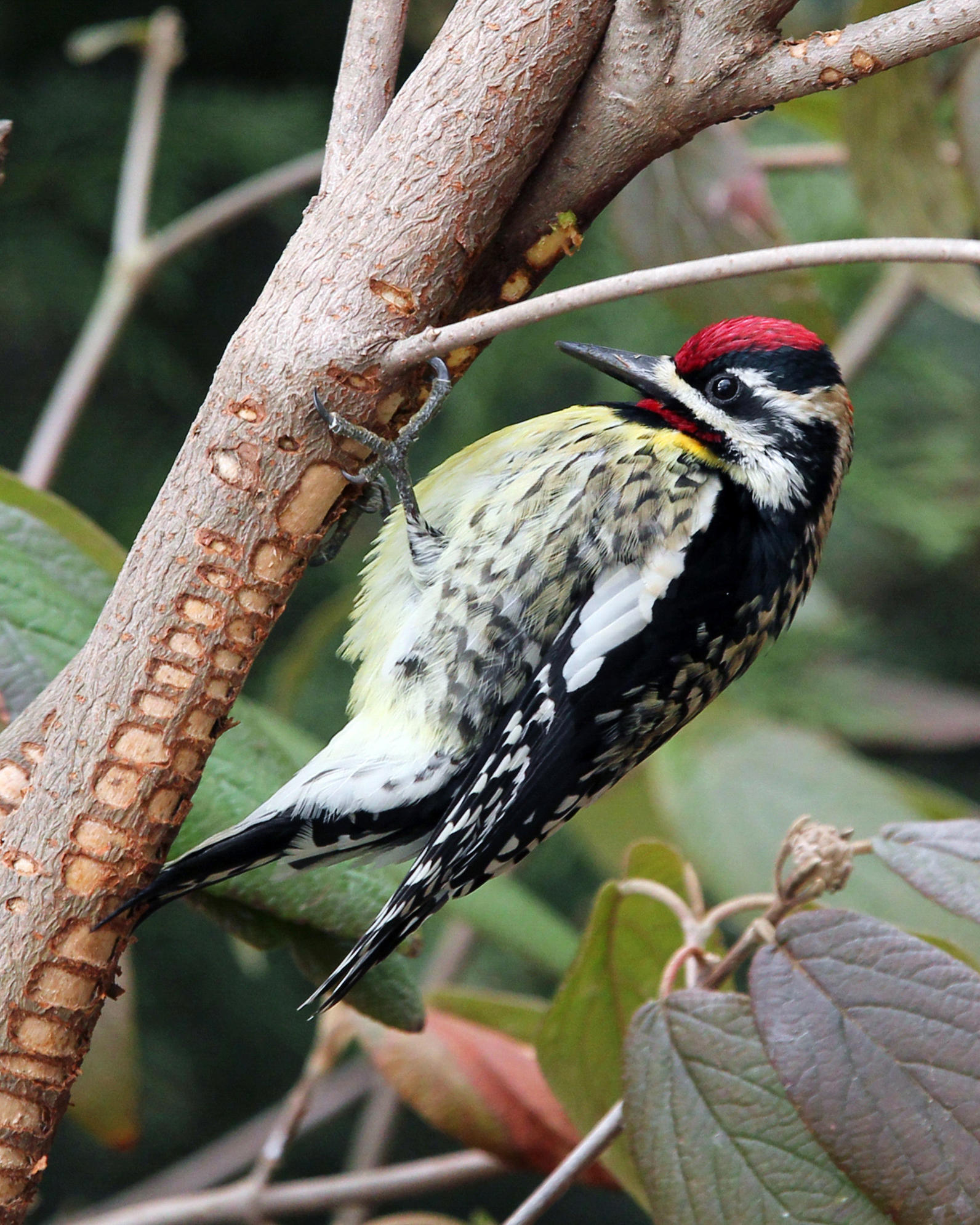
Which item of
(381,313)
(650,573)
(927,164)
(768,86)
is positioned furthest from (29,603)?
(927,164)

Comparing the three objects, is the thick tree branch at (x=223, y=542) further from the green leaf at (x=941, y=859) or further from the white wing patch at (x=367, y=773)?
the green leaf at (x=941, y=859)

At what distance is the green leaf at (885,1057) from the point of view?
0.85 metres

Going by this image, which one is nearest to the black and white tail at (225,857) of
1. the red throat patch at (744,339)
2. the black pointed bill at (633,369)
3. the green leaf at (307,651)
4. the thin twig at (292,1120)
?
the thin twig at (292,1120)

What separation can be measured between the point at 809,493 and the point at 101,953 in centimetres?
81

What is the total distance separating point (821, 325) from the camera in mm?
1830

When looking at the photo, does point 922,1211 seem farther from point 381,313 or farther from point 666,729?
point 381,313

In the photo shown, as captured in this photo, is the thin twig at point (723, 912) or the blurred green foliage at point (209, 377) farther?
the blurred green foliage at point (209, 377)

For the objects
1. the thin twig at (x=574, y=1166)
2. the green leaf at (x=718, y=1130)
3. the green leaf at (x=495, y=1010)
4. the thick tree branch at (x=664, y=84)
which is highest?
the thick tree branch at (x=664, y=84)

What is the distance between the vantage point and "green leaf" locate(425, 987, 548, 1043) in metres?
1.40

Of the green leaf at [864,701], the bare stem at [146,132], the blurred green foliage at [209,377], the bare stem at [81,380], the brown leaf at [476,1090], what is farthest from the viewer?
the blurred green foliage at [209,377]

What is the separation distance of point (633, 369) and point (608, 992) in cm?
62

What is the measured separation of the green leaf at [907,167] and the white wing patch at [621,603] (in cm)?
58

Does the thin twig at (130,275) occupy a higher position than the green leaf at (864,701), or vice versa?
the thin twig at (130,275)

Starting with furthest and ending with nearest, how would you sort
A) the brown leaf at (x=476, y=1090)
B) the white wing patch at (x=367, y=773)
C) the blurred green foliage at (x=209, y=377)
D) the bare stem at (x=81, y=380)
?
the blurred green foliage at (x=209, y=377)
the bare stem at (x=81, y=380)
the brown leaf at (x=476, y=1090)
the white wing patch at (x=367, y=773)
